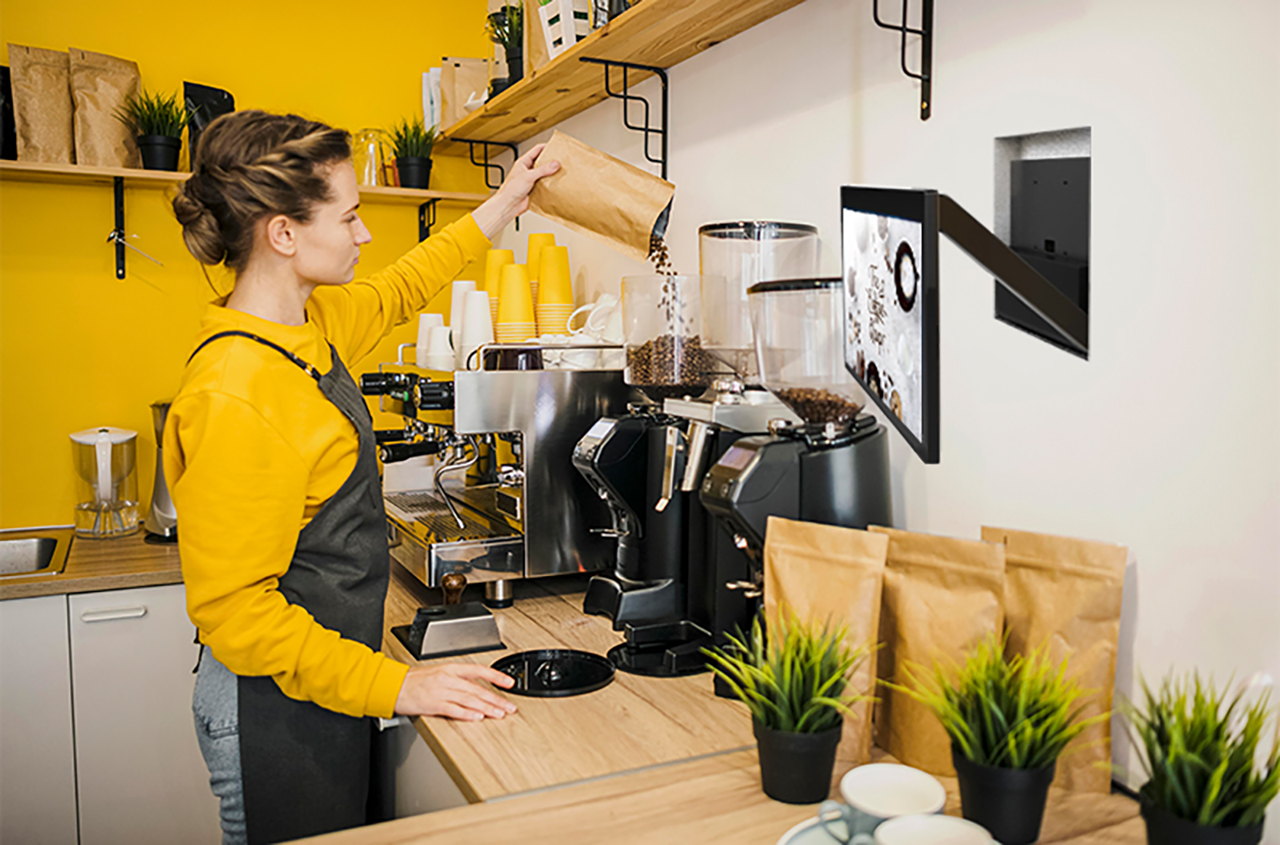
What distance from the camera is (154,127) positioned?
8.61 ft

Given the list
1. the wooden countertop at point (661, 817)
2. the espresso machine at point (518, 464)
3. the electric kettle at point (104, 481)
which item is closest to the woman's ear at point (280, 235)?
the espresso machine at point (518, 464)

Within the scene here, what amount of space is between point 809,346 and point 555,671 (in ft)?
1.98

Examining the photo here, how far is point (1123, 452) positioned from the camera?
109cm

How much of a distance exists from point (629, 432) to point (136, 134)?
1.91 m

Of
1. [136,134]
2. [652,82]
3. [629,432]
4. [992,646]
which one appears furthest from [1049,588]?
[136,134]

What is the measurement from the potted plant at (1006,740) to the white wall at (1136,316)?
243mm

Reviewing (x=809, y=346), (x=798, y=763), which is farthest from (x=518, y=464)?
(x=798, y=763)

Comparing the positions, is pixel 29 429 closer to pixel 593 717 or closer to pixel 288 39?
pixel 288 39

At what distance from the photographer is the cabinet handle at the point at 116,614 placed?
2.19 m

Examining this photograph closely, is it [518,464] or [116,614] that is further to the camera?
[116,614]

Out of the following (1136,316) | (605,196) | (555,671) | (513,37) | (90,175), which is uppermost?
(513,37)

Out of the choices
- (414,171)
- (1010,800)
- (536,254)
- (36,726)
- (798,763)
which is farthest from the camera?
(414,171)

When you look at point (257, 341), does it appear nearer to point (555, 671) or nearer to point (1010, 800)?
point (555, 671)

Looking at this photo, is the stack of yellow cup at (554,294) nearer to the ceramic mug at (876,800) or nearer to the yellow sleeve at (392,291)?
the yellow sleeve at (392,291)
